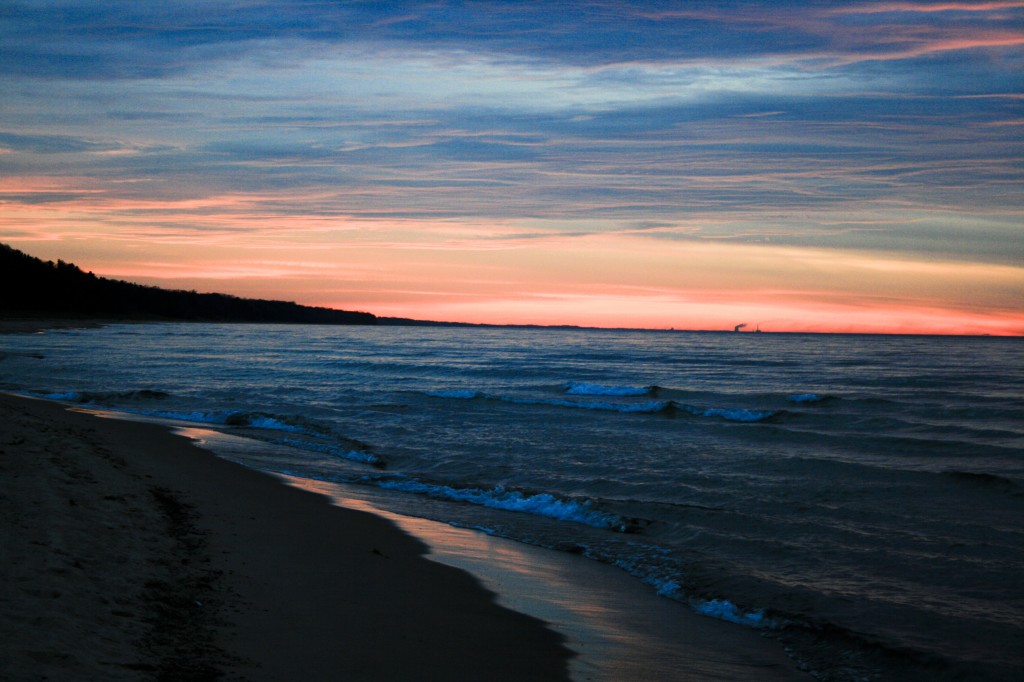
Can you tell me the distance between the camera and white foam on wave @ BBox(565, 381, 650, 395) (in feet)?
110

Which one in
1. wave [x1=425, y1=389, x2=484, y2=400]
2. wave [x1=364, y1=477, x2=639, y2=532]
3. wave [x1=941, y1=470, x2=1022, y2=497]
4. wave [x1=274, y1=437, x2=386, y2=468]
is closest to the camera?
wave [x1=364, y1=477, x2=639, y2=532]

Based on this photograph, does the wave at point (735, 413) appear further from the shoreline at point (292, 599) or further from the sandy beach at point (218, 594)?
the sandy beach at point (218, 594)

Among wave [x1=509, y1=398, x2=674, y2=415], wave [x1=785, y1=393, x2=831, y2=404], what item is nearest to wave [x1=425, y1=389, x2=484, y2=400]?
wave [x1=509, y1=398, x2=674, y2=415]

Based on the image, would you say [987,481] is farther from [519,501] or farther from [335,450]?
[335,450]

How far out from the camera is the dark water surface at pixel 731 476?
8.12m

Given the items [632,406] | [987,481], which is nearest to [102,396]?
[632,406]

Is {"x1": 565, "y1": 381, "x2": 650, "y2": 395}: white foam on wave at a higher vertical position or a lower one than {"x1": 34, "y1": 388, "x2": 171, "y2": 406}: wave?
higher

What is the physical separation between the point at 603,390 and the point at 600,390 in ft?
0.46

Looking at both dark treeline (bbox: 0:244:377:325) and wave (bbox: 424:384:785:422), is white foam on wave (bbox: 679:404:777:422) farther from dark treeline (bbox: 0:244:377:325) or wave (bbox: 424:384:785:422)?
dark treeline (bbox: 0:244:377:325)

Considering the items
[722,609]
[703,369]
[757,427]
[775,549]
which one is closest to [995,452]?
[757,427]

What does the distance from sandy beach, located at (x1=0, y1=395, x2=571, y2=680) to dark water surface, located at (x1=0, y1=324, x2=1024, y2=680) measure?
265 cm

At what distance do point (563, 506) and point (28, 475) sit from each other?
793 cm

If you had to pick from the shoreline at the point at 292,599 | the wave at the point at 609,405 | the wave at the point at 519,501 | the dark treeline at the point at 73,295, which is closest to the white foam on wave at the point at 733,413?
the wave at the point at 609,405

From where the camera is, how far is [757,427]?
22562mm
